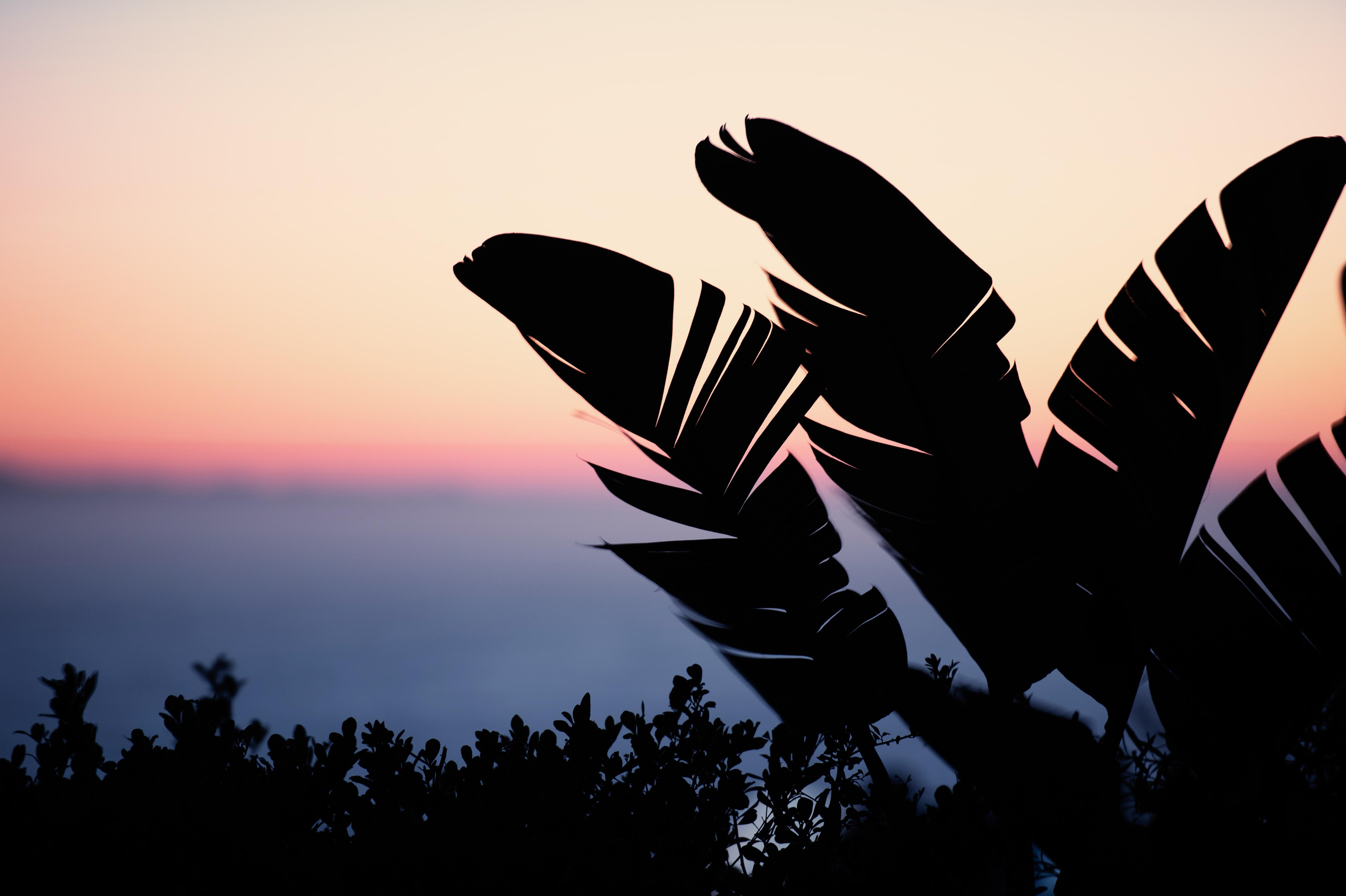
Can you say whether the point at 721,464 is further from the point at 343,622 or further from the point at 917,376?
the point at 343,622

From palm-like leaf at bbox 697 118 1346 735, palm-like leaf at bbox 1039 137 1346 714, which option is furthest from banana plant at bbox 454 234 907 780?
palm-like leaf at bbox 1039 137 1346 714

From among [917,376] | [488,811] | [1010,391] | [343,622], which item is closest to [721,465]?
[917,376]

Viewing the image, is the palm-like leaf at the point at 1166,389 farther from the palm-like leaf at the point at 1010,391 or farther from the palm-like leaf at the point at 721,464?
the palm-like leaf at the point at 721,464

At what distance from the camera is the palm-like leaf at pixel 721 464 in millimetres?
1523

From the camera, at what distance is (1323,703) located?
1312mm

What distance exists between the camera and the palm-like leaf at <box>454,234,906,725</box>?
152cm

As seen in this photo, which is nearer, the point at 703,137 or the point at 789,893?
the point at 789,893

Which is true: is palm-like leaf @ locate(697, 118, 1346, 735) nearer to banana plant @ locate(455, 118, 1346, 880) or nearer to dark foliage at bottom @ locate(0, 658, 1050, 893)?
banana plant @ locate(455, 118, 1346, 880)

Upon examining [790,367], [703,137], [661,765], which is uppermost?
[703,137]

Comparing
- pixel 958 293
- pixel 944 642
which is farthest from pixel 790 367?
pixel 944 642

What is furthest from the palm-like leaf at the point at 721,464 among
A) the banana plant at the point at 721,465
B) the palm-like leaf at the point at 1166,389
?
the palm-like leaf at the point at 1166,389

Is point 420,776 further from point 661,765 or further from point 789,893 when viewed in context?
point 789,893

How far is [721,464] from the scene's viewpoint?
5.33ft

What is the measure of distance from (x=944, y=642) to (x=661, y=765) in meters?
0.85
